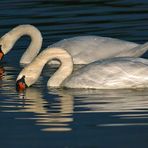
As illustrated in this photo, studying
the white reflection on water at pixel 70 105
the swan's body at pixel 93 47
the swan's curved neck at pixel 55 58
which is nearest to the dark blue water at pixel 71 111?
the white reflection on water at pixel 70 105

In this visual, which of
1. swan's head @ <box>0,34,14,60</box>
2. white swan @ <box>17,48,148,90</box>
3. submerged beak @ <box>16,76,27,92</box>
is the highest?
A: white swan @ <box>17,48,148,90</box>

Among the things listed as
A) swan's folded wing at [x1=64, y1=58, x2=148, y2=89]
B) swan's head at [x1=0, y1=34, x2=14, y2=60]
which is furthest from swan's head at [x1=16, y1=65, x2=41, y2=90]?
swan's head at [x1=0, y1=34, x2=14, y2=60]

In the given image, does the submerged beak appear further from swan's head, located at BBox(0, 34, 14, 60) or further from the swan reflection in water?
swan's head, located at BBox(0, 34, 14, 60)

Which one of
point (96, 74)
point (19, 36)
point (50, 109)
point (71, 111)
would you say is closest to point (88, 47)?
point (19, 36)

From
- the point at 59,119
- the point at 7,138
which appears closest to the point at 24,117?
the point at 59,119

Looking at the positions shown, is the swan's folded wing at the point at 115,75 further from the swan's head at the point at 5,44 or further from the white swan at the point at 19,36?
the swan's head at the point at 5,44

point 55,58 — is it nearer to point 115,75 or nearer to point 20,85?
point 20,85

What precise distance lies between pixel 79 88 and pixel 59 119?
307 cm

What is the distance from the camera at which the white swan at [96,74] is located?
17.3m

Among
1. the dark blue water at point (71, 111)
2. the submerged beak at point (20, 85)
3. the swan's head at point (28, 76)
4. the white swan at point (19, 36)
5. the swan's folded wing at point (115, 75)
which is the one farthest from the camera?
the white swan at point (19, 36)

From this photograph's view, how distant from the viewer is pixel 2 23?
26.2 m

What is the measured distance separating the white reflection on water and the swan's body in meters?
3.26

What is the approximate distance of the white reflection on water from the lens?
47.1ft

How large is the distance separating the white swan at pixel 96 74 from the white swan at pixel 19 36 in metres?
3.88
